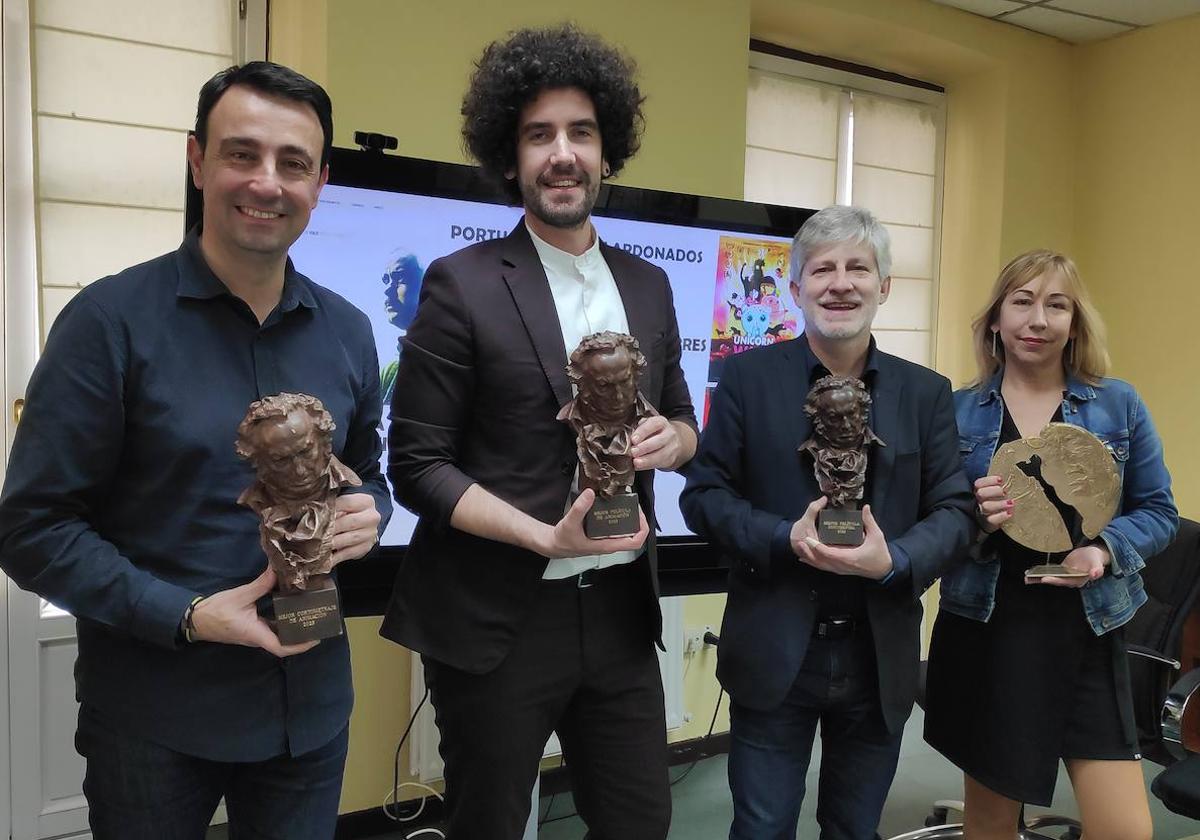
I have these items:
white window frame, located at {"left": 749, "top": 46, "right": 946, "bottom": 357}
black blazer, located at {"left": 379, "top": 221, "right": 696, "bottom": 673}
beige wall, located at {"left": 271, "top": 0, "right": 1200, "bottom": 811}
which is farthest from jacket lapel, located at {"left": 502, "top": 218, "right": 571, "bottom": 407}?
white window frame, located at {"left": 749, "top": 46, "right": 946, "bottom": 357}

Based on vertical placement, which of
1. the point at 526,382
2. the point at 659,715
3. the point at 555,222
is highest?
the point at 555,222

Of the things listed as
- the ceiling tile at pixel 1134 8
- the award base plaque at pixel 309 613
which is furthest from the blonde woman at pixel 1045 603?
the ceiling tile at pixel 1134 8

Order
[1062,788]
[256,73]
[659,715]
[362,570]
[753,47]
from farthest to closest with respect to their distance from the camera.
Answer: [753,47]
[1062,788]
[362,570]
[659,715]
[256,73]

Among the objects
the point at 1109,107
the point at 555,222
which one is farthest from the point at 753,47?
the point at 555,222

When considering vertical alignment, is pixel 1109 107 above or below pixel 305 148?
above

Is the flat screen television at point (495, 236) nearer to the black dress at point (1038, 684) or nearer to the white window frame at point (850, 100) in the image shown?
the black dress at point (1038, 684)

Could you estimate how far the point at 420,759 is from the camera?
2.96m

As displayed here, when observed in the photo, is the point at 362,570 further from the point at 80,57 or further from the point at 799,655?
the point at 80,57

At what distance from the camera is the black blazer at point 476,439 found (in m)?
1.47

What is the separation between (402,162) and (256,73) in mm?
924

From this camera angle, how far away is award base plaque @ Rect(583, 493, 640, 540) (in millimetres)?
1372

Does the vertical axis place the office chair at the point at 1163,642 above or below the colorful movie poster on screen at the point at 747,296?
below

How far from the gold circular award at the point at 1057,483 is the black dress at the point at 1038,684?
0.35ft

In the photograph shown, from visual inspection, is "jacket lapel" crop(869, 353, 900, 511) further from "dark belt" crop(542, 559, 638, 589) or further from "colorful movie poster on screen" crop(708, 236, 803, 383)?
"colorful movie poster on screen" crop(708, 236, 803, 383)
